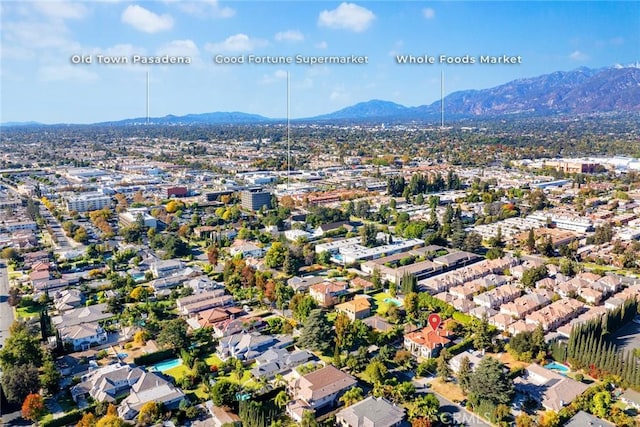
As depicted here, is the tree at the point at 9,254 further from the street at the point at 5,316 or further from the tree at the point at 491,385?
the tree at the point at 491,385

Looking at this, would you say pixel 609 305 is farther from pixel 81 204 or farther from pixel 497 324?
pixel 81 204

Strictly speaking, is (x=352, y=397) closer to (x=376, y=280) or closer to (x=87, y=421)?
(x=87, y=421)

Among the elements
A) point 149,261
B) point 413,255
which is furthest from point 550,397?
point 149,261

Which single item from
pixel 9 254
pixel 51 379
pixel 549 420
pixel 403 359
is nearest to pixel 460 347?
pixel 403 359

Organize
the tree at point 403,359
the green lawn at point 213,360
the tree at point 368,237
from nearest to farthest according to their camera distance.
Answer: the tree at point 403,359, the green lawn at point 213,360, the tree at point 368,237

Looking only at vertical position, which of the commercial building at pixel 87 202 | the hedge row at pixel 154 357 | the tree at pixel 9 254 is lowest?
the hedge row at pixel 154 357

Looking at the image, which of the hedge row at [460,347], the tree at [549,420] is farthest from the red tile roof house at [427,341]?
the tree at [549,420]
